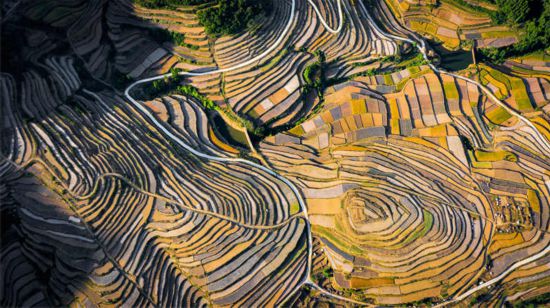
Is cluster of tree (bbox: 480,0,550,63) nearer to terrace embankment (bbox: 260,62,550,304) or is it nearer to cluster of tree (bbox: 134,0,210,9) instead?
terrace embankment (bbox: 260,62,550,304)

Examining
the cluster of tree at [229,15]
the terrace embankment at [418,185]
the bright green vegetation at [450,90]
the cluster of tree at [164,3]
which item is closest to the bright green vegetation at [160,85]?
the cluster of tree at [229,15]

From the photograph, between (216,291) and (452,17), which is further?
(452,17)

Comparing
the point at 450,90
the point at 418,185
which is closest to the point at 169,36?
the point at 418,185

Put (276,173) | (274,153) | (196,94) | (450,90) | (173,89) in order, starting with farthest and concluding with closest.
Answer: (173,89), (196,94), (450,90), (274,153), (276,173)

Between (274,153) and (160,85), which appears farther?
(160,85)

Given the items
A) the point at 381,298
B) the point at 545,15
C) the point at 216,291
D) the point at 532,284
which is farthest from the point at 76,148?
the point at 545,15

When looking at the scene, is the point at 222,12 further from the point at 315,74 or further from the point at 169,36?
the point at 315,74

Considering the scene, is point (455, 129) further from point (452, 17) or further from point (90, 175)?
point (90, 175)
